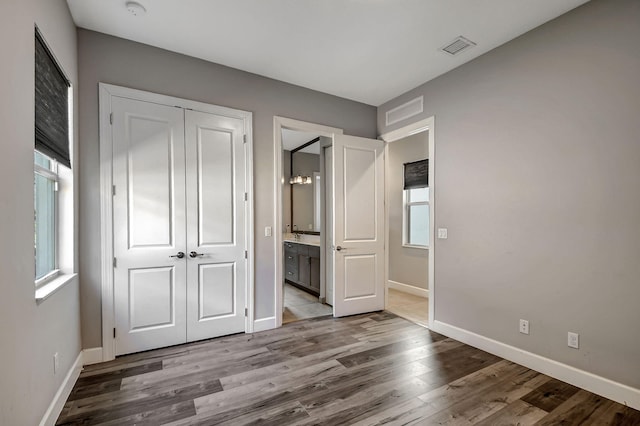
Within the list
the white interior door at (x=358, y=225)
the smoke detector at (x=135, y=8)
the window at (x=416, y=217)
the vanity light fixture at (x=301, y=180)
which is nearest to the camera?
the smoke detector at (x=135, y=8)

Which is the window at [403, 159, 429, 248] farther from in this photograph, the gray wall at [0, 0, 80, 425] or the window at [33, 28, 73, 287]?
the gray wall at [0, 0, 80, 425]

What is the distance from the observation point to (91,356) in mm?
2602

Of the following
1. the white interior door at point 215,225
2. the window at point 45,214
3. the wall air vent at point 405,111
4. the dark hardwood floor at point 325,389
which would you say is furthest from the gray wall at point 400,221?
the window at point 45,214

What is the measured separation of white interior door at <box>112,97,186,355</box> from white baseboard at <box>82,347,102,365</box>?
0.46 ft

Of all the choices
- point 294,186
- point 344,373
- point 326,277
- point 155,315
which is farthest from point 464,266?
point 294,186

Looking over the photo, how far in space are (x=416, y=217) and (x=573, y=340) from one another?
3135 mm

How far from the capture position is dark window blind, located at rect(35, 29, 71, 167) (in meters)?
1.78

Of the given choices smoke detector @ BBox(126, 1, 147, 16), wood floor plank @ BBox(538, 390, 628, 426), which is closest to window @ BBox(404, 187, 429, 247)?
wood floor plank @ BBox(538, 390, 628, 426)

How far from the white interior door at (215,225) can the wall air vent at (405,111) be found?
6.72 feet

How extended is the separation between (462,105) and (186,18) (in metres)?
2.78

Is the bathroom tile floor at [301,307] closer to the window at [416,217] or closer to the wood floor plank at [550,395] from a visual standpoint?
the window at [416,217]

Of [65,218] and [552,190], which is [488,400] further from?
[65,218]

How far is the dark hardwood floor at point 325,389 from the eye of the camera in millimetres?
1926

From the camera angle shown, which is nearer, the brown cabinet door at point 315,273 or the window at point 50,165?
the window at point 50,165
